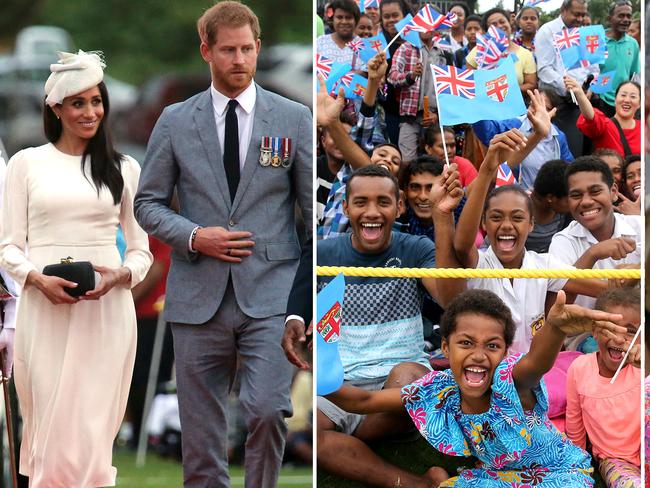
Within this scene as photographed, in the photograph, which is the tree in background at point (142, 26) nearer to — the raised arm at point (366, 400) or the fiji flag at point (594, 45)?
the fiji flag at point (594, 45)

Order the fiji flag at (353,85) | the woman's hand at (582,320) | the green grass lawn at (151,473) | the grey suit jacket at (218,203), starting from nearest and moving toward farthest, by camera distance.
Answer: the woman's hand at (582,320) < the grey suit jacket at (218,203) < the fiji flag at (353,85) < the green grass lawn at (151,473)

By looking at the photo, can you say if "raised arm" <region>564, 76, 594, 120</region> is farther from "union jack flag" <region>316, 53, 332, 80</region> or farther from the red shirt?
"union jack flag" <region>316, 53, 332, 80</region>

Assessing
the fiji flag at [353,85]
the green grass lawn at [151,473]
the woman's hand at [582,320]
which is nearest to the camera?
the woman's hand at [582,320]

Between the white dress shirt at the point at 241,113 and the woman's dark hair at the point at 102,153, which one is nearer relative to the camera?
the white dress shirt at the point at 241,113

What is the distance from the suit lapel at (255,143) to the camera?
15.2 ft

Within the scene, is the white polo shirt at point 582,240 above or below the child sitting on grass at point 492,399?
above

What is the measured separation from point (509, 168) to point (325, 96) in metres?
0.67

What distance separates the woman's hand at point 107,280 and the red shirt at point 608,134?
1.64 metres

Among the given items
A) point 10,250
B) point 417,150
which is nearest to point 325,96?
point 417,150

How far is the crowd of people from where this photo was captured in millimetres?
4648

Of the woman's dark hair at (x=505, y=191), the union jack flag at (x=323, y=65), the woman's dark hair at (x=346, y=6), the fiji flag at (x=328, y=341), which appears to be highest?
the woman's dark hair at (x=346, y=6)

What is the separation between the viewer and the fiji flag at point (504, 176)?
4707 mm

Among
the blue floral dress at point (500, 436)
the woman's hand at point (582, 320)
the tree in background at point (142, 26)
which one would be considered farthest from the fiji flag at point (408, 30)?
the blue floral dress at point (500, 436)

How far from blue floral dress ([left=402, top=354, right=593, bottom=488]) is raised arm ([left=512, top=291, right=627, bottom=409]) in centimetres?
4
